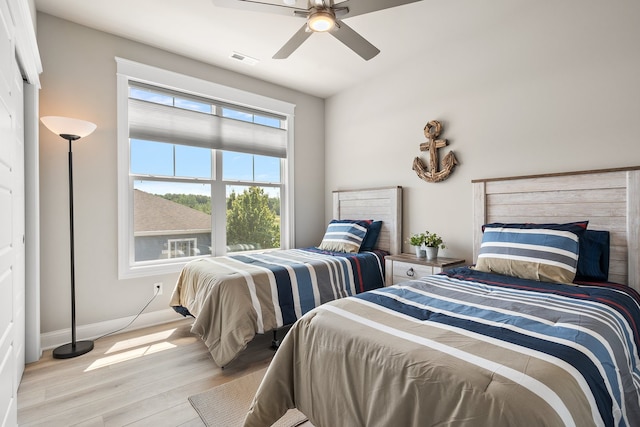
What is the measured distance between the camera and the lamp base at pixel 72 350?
2.50m

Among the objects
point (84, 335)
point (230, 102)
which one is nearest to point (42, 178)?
point (84, 335)

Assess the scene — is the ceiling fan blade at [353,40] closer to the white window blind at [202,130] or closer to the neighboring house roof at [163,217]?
the white window blind at [202,130]

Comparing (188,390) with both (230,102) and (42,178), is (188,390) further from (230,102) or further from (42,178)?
(230,102)

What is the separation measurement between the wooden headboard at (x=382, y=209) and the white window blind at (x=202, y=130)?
108 centimetres

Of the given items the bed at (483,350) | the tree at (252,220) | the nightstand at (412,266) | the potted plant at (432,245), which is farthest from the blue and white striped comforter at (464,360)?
the tree at (252,220)

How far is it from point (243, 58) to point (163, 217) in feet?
6.18

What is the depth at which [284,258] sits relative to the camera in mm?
3150

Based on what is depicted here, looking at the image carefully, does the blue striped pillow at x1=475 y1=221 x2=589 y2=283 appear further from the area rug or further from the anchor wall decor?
the area rug

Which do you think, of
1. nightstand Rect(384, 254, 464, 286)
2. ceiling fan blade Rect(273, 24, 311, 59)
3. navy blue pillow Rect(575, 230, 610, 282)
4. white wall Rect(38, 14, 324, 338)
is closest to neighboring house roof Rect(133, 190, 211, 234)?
white wall Rect(38, 14, 324, 338)

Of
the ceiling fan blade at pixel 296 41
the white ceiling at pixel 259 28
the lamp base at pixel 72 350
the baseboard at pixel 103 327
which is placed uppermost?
the white ceiling at pixel 259 28

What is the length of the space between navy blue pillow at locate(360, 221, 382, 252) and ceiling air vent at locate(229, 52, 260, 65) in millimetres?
2229

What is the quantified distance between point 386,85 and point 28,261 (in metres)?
3.77

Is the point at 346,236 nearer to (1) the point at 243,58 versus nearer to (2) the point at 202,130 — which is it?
(2) the point at 202,130

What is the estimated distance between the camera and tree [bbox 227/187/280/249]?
151 inches
